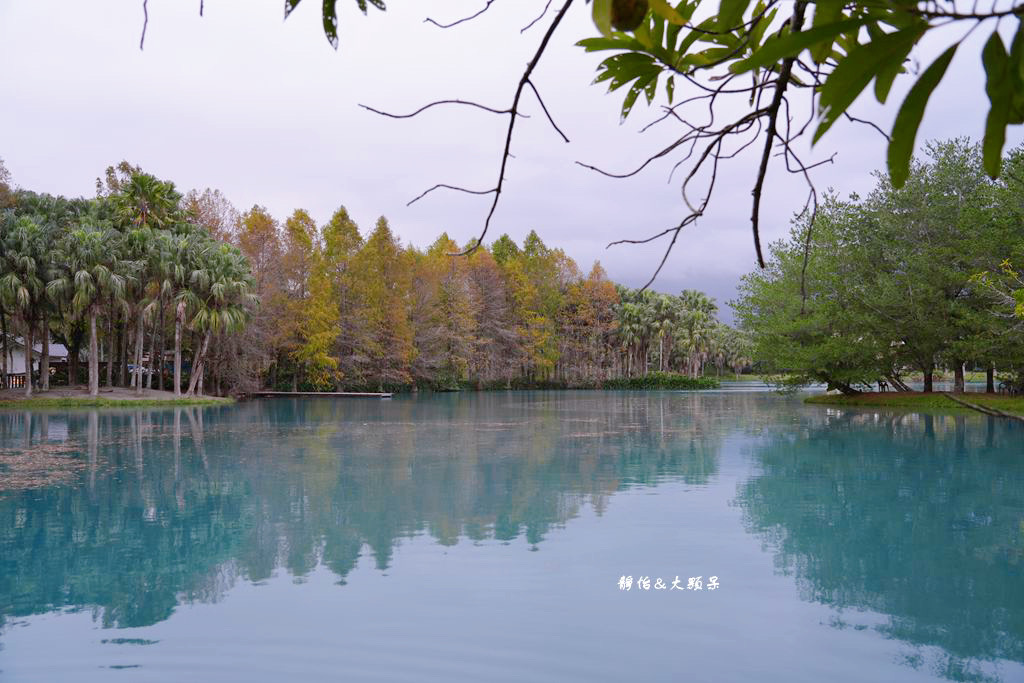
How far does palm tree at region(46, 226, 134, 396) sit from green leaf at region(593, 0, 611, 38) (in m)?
33.6

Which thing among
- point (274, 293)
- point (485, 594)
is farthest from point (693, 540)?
point (274, 293)

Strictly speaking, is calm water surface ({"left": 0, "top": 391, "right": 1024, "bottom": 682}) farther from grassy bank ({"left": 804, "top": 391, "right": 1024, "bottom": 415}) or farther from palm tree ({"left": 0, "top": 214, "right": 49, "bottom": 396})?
palm tree ({"left": 0, "top": 214, "right": 49, "bottom": 396})

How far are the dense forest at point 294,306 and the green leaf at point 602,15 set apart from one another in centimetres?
2764

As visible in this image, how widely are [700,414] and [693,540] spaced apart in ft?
68.5

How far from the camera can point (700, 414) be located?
2938cm

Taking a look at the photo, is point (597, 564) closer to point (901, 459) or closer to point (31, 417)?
point (901, 459)

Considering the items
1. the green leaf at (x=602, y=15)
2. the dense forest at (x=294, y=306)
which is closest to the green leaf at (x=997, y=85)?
the green leaf at (x=602, y=15)

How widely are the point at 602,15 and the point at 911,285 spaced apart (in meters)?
30.3

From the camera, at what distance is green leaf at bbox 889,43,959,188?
0.71m

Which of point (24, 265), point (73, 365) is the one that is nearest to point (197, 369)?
point (73, 365)

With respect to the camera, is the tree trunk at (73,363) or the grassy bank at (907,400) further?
the tree trunk at (73,363)

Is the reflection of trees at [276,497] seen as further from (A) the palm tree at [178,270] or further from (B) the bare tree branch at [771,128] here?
(A) the palm tree at [178,270]

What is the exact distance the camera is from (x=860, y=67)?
0.71m

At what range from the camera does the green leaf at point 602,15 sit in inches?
34.4
